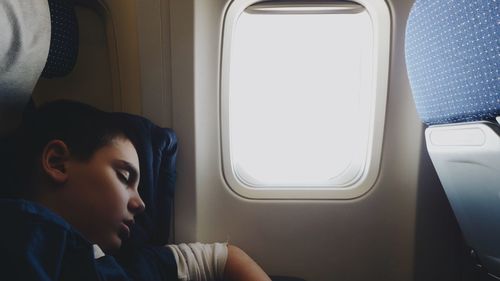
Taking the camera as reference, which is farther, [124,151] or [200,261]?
[200,261]

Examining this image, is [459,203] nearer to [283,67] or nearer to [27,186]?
[283,67]

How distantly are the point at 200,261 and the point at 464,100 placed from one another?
788mm

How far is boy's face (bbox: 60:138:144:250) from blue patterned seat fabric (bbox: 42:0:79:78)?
0.34 m

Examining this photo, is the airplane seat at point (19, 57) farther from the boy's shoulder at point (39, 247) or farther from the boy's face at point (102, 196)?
the boy's shoulder at point (39, 247)

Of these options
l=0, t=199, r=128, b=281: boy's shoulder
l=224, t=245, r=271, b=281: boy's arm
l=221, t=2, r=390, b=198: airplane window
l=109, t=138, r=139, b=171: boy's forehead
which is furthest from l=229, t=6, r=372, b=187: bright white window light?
l=0, t=199, r=128, b=281: boy's shoulder

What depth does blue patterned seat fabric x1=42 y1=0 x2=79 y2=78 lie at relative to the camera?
41.1 inches

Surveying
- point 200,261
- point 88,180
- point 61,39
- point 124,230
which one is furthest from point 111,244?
point 61,39

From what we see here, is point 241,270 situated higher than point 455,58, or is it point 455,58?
point 455,58

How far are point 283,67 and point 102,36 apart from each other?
0.63 m

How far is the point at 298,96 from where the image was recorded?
4.37ft

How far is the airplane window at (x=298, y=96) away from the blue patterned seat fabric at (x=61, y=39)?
0.48 m

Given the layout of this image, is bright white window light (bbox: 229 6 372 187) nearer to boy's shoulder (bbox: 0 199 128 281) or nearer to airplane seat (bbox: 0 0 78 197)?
airplane seat (bbox: 0 0 78 197)

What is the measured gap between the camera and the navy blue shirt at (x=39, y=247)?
559 millimetres

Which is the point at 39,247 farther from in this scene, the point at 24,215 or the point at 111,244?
the point at 111,244
